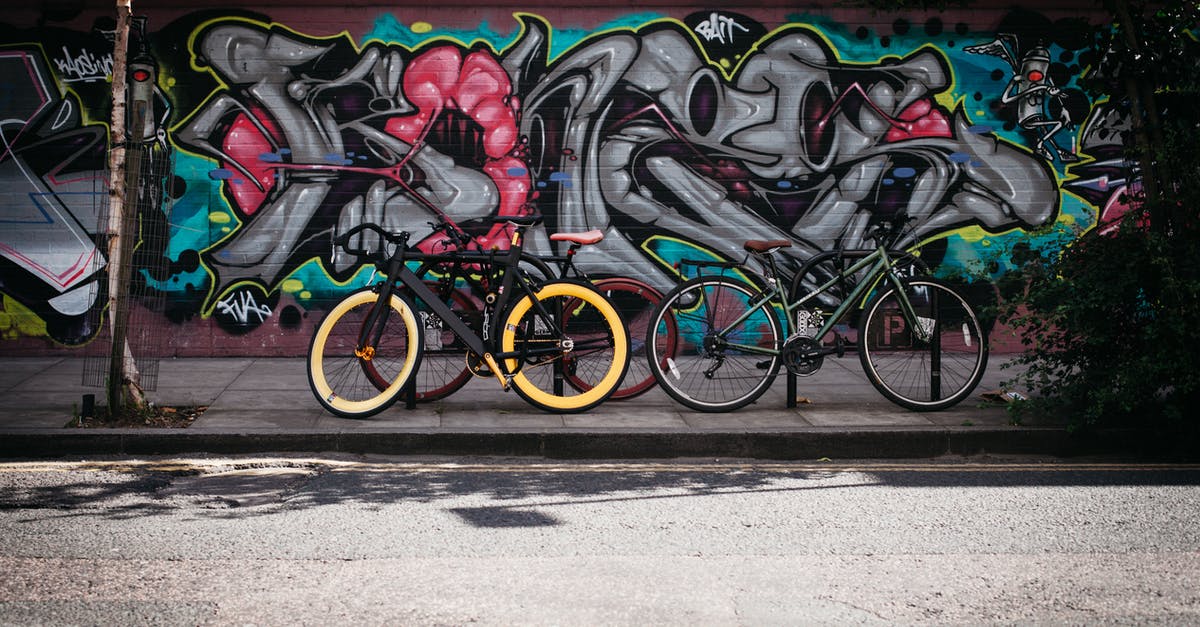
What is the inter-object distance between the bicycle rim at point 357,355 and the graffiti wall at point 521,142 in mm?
3256

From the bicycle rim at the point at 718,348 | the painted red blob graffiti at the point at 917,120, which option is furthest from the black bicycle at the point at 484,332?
the painted red blob graffiti at the point at 917,120

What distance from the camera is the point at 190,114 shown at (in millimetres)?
10797

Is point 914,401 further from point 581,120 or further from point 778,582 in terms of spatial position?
point 581,120

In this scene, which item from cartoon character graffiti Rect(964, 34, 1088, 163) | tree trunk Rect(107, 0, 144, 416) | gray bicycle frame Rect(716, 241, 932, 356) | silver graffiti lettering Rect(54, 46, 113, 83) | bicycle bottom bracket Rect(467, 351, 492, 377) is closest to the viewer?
tree trunk Rect(107, 0, 144, 416)

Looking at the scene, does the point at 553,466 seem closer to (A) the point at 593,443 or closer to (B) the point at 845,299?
(A) the point at 593,443

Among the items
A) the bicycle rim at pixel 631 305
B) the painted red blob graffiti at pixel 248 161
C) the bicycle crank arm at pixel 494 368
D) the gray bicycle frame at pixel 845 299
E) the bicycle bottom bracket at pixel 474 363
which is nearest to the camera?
the bicycle crank arm at pixel 494 368

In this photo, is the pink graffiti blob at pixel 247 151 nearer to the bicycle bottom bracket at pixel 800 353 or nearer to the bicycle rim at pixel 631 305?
the bicycle rim at pixel 631 305

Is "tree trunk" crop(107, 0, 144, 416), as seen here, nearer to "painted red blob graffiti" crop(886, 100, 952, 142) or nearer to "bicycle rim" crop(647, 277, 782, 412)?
"bicycle rim" crop(647, 277, 782, 412)

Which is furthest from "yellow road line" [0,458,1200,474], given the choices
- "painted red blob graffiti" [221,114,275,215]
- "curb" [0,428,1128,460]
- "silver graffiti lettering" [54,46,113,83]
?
"silver graffiti lettering" [54,46,113,83]

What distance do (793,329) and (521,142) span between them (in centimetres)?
410

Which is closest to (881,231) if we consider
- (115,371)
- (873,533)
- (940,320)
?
(940,320)

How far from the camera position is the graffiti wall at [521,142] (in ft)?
35.3

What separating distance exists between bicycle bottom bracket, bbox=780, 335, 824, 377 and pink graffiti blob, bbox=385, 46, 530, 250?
3.92 metres

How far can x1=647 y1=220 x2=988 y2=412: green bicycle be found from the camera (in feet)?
25.9
